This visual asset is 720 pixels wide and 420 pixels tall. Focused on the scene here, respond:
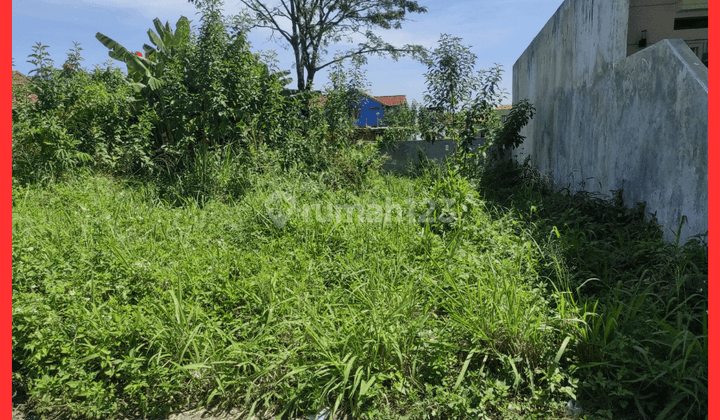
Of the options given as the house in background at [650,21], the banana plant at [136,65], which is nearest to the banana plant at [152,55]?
the banana plant at [136,65]

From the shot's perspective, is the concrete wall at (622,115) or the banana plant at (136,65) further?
the banana plant at (136,65)

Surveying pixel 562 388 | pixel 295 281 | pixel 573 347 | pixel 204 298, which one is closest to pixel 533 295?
pixel 573 347

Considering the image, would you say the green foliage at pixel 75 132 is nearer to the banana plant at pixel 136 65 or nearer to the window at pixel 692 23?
the banana plant at pixel 136 65

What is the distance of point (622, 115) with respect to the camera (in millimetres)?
5105

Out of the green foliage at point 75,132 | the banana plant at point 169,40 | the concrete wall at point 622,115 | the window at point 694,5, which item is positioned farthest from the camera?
the banana plant at point 169,40

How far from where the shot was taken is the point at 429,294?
3.50 meters

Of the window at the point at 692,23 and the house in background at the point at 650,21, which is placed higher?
the window at the point at 692,23

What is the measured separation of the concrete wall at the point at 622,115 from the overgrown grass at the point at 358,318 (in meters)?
0.45

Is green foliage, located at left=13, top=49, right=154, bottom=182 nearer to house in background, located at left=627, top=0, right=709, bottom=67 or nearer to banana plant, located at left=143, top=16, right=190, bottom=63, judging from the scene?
banana plant, located at left=143, top=16, right=190, bottom=63

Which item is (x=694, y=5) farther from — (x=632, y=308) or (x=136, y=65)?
(x=136, y=65)

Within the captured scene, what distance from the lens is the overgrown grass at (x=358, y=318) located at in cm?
257

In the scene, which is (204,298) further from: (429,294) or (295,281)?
(429,294)

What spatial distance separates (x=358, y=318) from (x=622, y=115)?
3.84 meters

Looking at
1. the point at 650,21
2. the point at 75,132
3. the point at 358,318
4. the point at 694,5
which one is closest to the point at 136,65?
the point at 75,132
